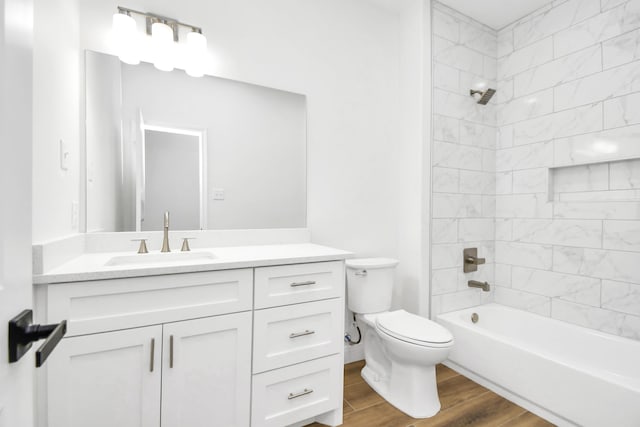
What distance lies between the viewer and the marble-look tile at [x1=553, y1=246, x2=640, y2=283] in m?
1.85

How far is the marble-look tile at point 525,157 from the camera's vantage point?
225 centimetres

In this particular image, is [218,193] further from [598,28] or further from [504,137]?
[598,28]

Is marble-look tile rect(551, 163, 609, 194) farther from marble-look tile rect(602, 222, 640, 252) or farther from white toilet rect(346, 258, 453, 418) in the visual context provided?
white toilet rect(346, 258, 453, 418)

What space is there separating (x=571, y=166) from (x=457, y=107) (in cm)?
89

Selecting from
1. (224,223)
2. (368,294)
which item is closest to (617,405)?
(368,294)

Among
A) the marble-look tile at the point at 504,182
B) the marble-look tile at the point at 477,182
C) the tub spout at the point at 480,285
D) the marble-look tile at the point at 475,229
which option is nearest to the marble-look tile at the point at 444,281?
the tub spout at the point at 480,285

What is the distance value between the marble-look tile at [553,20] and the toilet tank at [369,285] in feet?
6.82

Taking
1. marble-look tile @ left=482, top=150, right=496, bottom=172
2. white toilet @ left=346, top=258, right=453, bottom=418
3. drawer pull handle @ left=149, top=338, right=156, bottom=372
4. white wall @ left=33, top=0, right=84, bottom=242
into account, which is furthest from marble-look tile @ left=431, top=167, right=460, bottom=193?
white wall @ left=33, top=0, right=84, bottom=242

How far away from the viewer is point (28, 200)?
1.65 feet

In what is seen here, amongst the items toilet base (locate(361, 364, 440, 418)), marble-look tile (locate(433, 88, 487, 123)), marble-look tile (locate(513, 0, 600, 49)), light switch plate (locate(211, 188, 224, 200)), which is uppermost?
marble-look tile (locate(513, 0, 600, 49))

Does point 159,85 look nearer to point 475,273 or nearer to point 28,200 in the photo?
Result: point 28,200

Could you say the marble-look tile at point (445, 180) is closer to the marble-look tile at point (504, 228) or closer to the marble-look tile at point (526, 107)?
the marble-look tile at point (504, 228)

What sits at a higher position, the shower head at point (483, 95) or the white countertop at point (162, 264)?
the shower head at point (483, 95)

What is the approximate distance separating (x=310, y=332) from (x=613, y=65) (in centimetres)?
249
